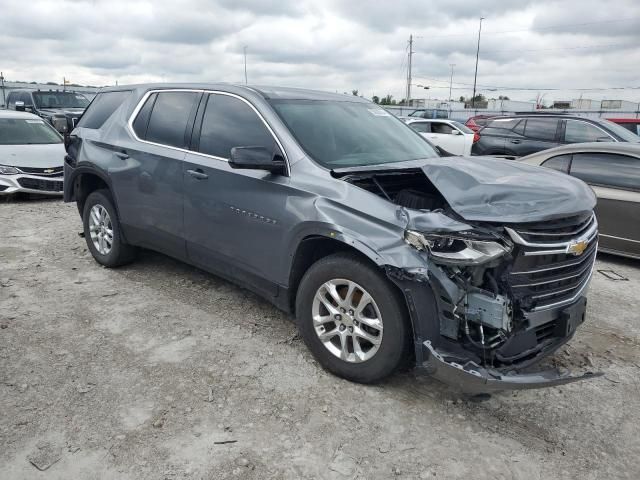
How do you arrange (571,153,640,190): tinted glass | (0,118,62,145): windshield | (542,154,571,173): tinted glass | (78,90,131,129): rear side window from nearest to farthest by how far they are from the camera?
(78,90,131,129): rear side window < (571,153,640,190): tinted glass < (542,154,571,173): tinted glass < (0,118,62,145): windshield

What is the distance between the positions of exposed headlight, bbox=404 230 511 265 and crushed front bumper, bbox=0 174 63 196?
8.01 metres

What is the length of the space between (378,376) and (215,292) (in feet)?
7.02

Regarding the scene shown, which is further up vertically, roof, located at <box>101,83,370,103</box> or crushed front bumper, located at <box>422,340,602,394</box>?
roof, located at <box>101,83,370,103</box>

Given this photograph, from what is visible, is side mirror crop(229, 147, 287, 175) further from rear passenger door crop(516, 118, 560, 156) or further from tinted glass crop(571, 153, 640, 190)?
rear passenger door crop(516, 118, 560, 156)

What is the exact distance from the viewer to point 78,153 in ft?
17.6

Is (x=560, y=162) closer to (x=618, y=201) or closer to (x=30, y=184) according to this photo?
(x=618, y=201)

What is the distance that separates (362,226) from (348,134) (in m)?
1.21

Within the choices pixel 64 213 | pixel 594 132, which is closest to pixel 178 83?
pixel 64 213

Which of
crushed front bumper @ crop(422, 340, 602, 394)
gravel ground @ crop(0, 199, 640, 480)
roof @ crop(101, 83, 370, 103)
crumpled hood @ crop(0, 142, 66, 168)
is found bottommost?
gravel ground @ crop(0, 199, 640, 480)

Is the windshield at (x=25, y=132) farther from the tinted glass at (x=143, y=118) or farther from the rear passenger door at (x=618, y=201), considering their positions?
the rear passenger door at (x=618, y=201)

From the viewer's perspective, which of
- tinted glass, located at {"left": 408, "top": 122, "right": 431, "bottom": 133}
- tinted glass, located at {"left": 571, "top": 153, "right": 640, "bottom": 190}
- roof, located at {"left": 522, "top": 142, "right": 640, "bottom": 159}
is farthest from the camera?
tinted glass, located at {"left": 408, "top": 122, "right": 431, "bottom": 133}

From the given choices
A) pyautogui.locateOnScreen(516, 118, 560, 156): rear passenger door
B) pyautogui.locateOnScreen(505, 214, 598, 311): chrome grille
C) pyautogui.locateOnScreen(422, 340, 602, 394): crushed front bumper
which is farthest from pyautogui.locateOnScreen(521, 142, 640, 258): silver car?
pyautogui.locateOnScreen(516, 118, 560, 156): rear passenger door

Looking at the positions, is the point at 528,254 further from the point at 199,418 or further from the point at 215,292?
the point at 215,292

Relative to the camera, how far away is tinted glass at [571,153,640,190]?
19.5ft
